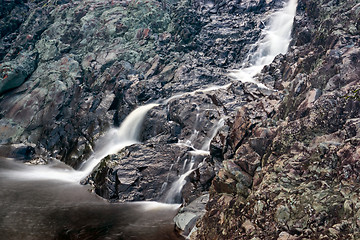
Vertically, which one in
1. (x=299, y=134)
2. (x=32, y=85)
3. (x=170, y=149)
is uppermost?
(x=32, y=85)

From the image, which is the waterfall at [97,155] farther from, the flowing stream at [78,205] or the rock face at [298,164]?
the rock face at [298,164]

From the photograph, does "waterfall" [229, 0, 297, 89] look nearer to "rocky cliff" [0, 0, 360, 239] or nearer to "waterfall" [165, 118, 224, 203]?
"rocky cliff" [0, 0, 360, 239]

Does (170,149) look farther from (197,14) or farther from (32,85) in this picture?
(197,14)

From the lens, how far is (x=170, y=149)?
26328 millimetres

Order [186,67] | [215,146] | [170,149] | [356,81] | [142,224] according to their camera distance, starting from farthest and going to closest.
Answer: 1. [186,67]
2. [170,149]
3. [215,146]
4. [142,224]
5. [356,81]

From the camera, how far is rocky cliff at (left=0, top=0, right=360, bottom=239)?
13.8 m

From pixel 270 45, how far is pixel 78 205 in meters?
31.9


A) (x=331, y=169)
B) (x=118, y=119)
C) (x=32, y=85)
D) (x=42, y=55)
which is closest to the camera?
(x=331, y=169)

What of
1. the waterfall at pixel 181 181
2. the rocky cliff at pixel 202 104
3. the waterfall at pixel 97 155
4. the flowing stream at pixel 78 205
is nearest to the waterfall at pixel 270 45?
the rocky cliff at pixel 202 104

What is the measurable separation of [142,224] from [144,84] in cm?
2078

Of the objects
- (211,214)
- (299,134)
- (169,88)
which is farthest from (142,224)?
(169,88)

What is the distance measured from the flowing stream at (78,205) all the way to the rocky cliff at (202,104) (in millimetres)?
1072

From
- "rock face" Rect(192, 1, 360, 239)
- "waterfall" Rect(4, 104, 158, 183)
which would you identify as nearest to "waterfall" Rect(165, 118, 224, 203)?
"rock face" Rect(192, 1, 360, 239)

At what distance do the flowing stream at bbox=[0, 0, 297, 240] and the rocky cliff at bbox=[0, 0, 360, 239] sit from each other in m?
1.07
